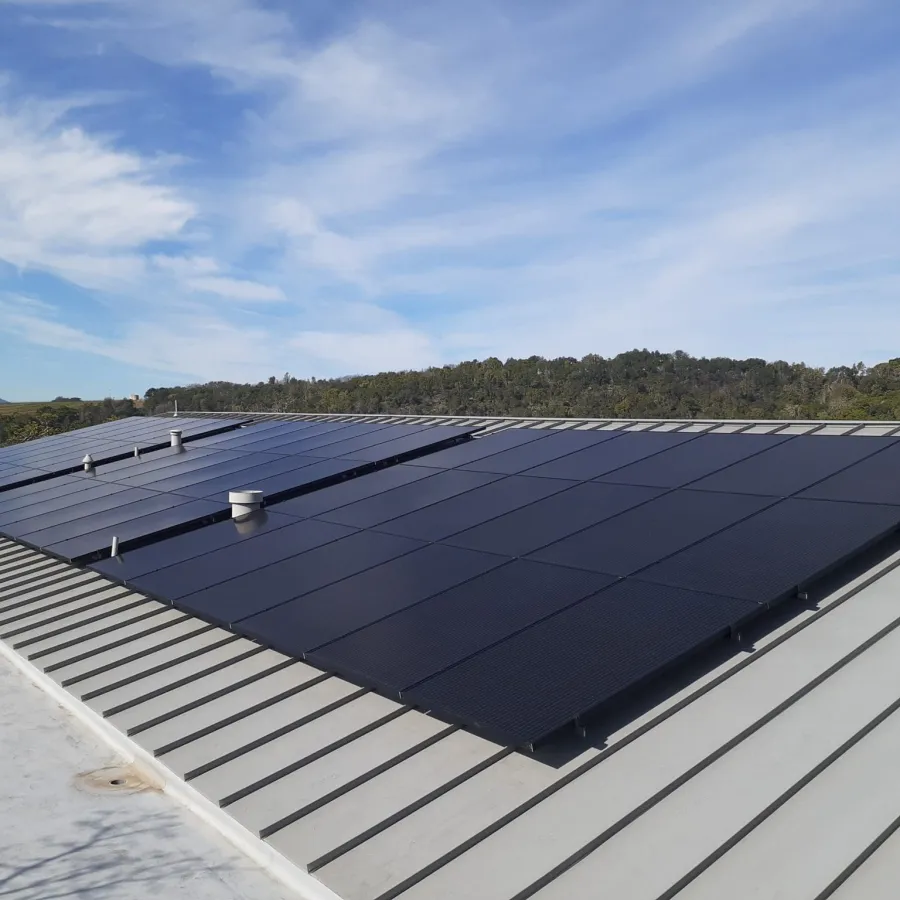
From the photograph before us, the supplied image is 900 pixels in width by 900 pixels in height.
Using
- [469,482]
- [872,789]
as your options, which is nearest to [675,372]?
[469,482]

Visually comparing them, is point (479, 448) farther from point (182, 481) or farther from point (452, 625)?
point (452, 625)

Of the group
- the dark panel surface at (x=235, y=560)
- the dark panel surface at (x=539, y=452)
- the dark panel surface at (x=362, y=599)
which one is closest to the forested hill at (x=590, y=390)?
the dark panel surface at (x=539, y=452)

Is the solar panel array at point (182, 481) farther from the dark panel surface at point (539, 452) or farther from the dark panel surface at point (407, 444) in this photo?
the dark panel surface at point (539, 452)

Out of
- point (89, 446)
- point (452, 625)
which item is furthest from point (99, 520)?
point (89, 446)

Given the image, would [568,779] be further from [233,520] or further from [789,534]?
[233,520]

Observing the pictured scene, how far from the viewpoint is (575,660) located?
19.8 feet

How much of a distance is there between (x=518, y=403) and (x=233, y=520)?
2683 inches

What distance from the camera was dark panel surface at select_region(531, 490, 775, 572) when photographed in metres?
7.84

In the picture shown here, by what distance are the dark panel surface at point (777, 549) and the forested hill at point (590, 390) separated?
49.7m

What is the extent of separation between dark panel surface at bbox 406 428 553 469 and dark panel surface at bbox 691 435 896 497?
4.50m

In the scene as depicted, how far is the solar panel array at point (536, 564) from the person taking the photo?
6129 mm

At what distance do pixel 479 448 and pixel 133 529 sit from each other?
234 inches

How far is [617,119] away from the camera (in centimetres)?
2291

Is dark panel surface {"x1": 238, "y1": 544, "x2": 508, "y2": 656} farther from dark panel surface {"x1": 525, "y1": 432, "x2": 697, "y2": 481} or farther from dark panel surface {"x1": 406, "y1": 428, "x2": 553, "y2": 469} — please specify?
dark panel surface {"x1": 406, "y1": 428, "x2": 553, "y2": 469}
